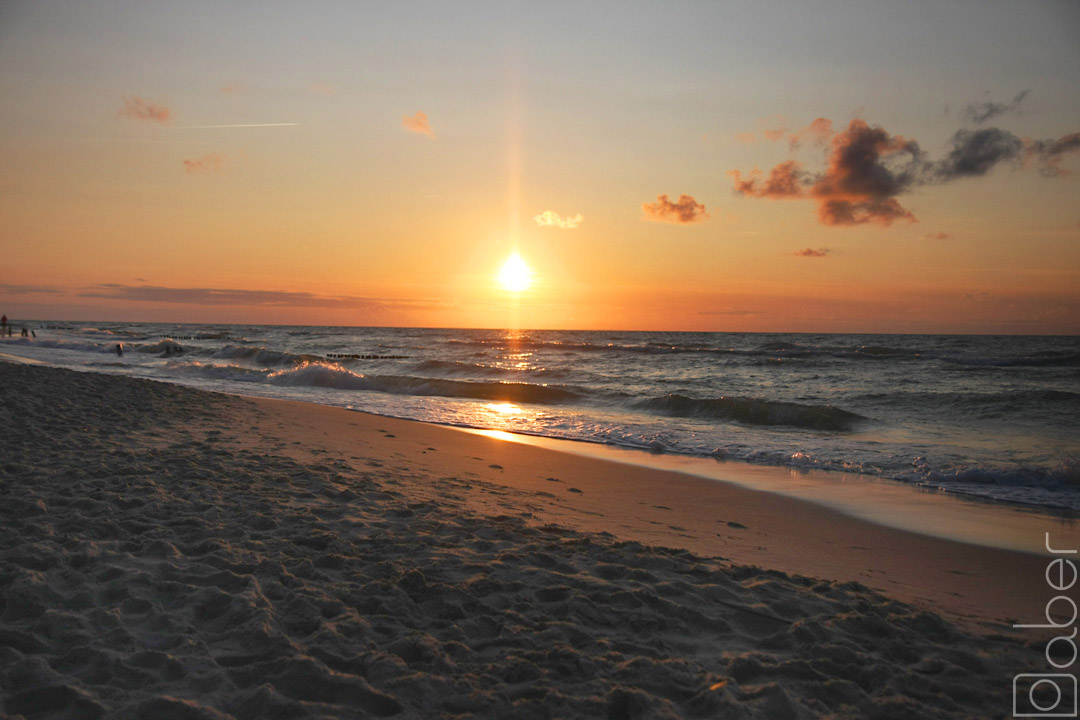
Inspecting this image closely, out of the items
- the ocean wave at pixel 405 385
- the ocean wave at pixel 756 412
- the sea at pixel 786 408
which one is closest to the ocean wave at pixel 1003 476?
the sea at pixel 786 408

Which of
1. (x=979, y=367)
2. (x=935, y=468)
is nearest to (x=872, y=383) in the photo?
(x=979, y=367)

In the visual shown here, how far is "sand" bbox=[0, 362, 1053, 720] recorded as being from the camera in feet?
8.38

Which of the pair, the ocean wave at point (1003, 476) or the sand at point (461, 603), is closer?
the sand at point (461, 603)

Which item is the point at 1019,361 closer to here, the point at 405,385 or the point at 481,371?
the point at 481,371

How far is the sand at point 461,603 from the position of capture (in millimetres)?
2555

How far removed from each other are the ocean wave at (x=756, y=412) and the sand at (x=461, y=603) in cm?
774

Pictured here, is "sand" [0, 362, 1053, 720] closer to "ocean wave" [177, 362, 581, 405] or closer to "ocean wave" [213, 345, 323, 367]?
"ocean wave" [177, 362, 581, 405]

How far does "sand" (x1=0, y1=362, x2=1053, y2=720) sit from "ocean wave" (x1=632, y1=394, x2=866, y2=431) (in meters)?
7.74

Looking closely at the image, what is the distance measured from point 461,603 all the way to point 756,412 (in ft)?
40.0

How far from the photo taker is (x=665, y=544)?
4.78 meters

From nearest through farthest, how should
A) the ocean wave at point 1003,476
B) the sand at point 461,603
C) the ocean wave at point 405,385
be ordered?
the sand at point 461,603
the ocean wave at point 1003,476
the ocean wave at point 405,385

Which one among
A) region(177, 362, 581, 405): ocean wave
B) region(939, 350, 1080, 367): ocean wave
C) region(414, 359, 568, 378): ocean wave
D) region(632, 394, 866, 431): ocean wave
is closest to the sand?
region(632, 394, 866, 431): ocean wave

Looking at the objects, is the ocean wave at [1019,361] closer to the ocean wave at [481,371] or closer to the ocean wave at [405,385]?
the ocean wave at [481,371]

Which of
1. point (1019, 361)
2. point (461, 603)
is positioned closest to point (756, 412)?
point (461, 603)
